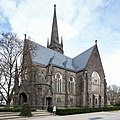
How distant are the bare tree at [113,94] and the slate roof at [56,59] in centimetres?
3500

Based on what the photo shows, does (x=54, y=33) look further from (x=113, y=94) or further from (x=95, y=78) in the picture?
(x=113, y=94)


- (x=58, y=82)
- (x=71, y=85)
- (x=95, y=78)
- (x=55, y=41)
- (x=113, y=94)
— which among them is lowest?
(x=113, y=94)

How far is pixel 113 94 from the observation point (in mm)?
85438

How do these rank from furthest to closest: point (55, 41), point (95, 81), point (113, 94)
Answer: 1. point (113, 94)
2. point (55, 41)
3. point (95, 81)

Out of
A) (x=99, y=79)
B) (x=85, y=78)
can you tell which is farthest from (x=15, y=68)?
(x=99, y=79)

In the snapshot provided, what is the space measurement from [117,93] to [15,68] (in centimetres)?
6306

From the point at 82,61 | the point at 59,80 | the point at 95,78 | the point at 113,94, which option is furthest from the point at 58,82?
the point at 113,94

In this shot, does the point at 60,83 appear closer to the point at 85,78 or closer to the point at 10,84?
the point at 85,78

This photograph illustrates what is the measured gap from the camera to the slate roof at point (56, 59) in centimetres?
4297

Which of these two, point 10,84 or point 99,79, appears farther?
point 99,79

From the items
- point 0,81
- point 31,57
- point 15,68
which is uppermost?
→ point 31,57

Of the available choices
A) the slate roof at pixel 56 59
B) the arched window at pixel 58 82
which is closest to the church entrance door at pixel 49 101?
the arched window at pixel 58 82

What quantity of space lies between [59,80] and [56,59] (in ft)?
17.5

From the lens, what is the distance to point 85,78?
4638 cm
